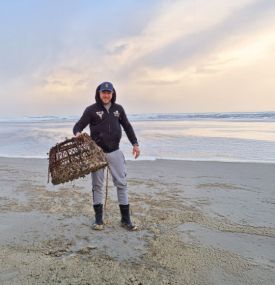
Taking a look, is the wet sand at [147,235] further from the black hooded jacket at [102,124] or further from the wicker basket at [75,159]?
the black hooded jacket at [102,124]

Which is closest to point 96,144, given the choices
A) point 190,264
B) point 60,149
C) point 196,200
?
point 60,149

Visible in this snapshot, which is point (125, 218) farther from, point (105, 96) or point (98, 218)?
point (105, 96)

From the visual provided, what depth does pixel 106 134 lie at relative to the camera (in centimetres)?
437

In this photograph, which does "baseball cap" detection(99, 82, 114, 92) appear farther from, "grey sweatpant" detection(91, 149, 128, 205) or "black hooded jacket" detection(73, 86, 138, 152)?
"grey sweatpant" detection(91, 149, 128, 205)

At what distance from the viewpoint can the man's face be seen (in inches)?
170

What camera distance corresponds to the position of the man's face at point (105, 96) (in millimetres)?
4316

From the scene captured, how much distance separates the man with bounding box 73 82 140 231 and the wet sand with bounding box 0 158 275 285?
243mm

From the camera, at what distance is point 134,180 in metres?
7.39

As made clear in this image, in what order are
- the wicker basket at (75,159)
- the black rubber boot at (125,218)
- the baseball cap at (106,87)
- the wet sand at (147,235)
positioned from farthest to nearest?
1. the black rubber boot at (125,218)
2. the baseball cap at (106,87)
3. the wicker basket at (75,159)
4. the wet sand at (147,235)

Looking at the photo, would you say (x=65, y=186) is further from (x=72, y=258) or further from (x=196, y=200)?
(x=72, y=258)

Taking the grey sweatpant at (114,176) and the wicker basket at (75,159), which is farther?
the grey sweatpant at (114,176)

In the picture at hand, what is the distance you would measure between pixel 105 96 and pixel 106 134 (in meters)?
0.46

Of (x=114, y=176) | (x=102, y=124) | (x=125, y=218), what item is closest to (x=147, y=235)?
(x=125, y=218)

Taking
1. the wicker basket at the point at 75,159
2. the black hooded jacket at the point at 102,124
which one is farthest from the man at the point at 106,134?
the wicker basket at the point at 75,159
